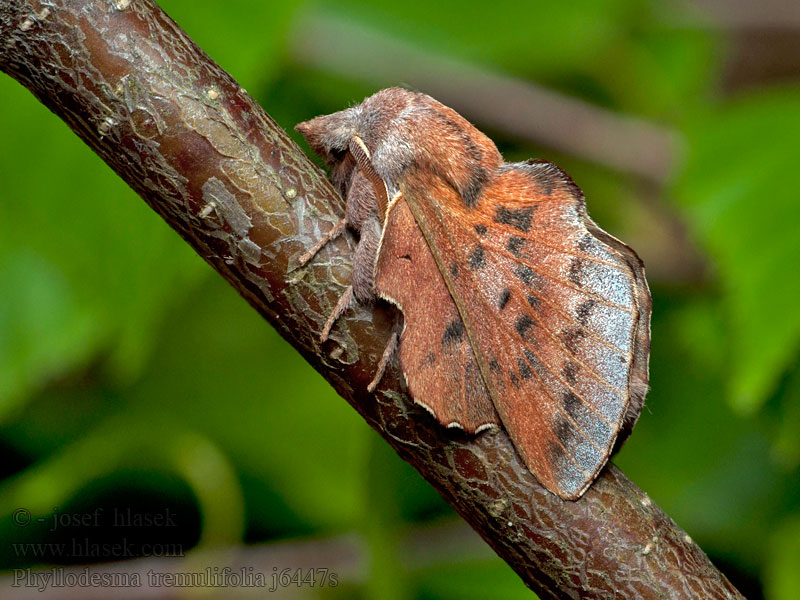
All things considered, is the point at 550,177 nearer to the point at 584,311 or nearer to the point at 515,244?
the point at 515,244

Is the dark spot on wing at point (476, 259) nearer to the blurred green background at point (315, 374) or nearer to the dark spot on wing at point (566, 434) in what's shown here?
the dark spot on wing at point (566, 434)

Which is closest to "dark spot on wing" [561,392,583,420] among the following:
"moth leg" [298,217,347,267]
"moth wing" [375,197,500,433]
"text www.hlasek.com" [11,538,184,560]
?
"moth wing" [375,197,500,433]

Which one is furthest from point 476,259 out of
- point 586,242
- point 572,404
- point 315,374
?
point 315,374

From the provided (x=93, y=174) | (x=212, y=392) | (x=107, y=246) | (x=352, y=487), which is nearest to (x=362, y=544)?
(x=352, y=487)

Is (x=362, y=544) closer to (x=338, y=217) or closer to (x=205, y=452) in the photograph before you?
(x=205, y=452)

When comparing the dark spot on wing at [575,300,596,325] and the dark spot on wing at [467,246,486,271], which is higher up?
the dark spot on wing at [575,300,596,325]

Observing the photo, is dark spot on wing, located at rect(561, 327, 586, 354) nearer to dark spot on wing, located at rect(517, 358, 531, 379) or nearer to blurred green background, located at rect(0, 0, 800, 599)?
dark spot on wing, located at rect(517, 358, 531, 379)

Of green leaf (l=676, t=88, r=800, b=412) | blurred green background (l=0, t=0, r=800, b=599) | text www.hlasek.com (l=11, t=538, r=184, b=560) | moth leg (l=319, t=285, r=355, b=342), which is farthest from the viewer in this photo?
text www.hlasek.com (l=11, t=538, r=184, b=560)
